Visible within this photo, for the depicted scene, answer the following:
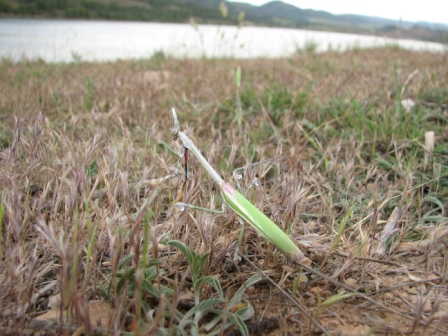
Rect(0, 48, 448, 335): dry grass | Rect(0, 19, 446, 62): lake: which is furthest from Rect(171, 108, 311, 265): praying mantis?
Rect(0, 19, 446, 62): lake

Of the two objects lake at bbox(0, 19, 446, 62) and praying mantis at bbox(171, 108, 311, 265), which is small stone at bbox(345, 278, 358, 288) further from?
lake at bbox(0, 19, 446, 62)

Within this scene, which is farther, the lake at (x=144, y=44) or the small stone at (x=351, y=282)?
the lake at (x=144, y=44)

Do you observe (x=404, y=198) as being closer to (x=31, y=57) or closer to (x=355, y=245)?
(x=355, y=245)

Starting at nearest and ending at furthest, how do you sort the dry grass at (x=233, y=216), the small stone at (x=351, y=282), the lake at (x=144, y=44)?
the dry grass at (x=233, y=216) < the small stone at (x=351, y=282) < the lake at (x=144, y=44)

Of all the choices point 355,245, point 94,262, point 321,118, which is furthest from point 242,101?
point 94,262

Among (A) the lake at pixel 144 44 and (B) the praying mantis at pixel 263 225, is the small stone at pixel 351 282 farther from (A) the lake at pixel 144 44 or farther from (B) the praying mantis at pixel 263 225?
(A) the lake at pixel 144 44

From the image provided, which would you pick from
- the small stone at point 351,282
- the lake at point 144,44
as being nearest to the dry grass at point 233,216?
the small stone at point 351,282

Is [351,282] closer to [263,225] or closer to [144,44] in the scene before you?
[263,225]
